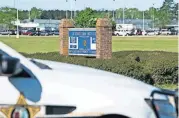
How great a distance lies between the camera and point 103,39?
18.0 meters

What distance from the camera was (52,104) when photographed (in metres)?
4.56

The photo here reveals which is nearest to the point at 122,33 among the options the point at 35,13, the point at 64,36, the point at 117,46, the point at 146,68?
the point at 117,46

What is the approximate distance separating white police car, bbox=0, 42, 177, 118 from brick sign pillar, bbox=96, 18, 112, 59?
13.0 m

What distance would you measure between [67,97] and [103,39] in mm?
13483

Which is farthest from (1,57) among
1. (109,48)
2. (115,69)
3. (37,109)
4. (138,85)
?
(109,48)

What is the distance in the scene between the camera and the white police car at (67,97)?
454 cm

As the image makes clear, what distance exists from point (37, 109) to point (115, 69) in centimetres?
834

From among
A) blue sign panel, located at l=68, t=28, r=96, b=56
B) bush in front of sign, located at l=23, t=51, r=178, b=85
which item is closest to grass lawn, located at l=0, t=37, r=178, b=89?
blue sign panel, located at l=68, t=28, r=96, b=56

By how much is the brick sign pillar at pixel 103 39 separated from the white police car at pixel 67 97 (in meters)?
13.0

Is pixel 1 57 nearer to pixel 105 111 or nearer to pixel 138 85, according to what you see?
pixel 105 111

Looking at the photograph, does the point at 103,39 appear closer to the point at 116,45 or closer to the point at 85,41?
the point at 85,41

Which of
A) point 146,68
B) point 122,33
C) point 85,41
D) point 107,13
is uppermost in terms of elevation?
point 107,13

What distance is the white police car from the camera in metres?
4.54

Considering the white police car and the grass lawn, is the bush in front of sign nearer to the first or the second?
the white police car
